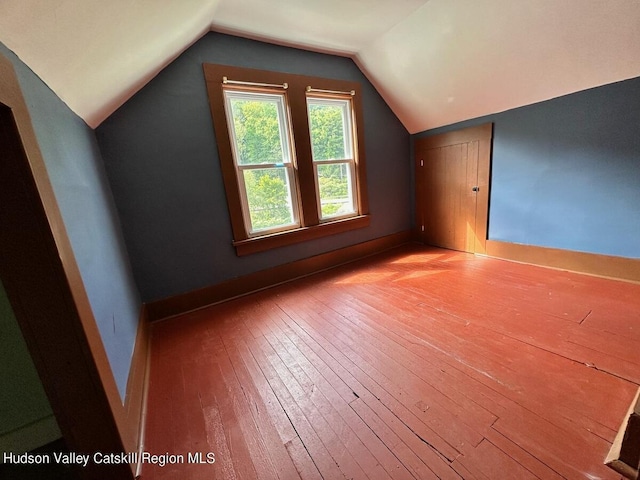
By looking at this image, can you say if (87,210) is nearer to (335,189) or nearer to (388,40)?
(335,189)

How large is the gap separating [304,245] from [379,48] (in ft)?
8.02

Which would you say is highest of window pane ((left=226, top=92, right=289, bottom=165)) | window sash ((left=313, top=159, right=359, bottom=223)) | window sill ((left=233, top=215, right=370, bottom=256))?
window pane ((left=226, top=92, right=289, bottom=165))

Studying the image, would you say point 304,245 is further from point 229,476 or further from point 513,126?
point 513,126

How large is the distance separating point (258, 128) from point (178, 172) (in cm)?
95

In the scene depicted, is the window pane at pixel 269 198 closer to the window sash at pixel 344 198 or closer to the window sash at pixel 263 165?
the window sash at pixel 263 165

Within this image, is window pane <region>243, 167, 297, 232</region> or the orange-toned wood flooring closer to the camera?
the orange-toned wood flooring

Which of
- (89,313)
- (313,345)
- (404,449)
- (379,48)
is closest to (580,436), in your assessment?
(404,449)

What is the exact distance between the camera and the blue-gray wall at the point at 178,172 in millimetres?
2127

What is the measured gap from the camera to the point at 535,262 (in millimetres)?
2865

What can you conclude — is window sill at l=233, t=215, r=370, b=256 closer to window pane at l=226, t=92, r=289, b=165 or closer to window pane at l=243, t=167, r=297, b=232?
window pane at l=243, t=167, r=297, b=232

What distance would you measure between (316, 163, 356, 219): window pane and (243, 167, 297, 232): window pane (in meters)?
0.48

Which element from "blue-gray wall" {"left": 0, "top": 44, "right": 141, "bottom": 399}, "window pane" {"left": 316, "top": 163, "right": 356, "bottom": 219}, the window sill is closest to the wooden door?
the window sill

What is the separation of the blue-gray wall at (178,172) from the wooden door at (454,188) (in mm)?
2015

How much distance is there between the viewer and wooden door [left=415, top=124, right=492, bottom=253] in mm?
3135
